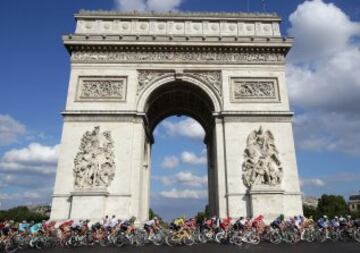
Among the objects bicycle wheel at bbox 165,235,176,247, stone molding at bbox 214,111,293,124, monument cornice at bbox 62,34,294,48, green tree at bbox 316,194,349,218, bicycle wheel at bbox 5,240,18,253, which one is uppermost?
monument cornice at bbox 62,34,294,48

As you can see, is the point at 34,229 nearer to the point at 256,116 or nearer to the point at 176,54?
the point at 176,54

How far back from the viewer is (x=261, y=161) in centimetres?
1858

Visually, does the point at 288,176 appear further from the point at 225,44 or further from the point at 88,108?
the point at 88,108

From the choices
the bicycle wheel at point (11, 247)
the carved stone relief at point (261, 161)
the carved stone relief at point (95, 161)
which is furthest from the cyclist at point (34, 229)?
the carved stone relief at point (261, 161)

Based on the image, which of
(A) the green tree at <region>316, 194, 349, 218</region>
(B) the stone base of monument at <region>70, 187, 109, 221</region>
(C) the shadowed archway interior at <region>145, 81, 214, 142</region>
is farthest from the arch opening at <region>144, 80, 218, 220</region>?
(A) the green tree at <region>316, 194, 349, 218</region>

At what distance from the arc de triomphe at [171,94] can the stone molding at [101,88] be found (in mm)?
62

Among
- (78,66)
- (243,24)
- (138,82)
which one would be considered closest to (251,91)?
(243,24)

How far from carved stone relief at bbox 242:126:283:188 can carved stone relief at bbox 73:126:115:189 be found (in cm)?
770

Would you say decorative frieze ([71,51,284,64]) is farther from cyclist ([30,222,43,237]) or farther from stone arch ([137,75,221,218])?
cyclist ([30,222,43,237])

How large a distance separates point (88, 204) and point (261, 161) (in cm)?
983

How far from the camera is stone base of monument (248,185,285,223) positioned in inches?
684

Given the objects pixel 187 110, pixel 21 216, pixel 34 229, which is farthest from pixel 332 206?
pixel 21 216

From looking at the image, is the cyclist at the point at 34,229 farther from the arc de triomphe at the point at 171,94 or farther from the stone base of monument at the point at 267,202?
the stone base of monument at the point at 267,202

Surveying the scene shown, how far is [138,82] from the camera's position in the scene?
2045 cm
